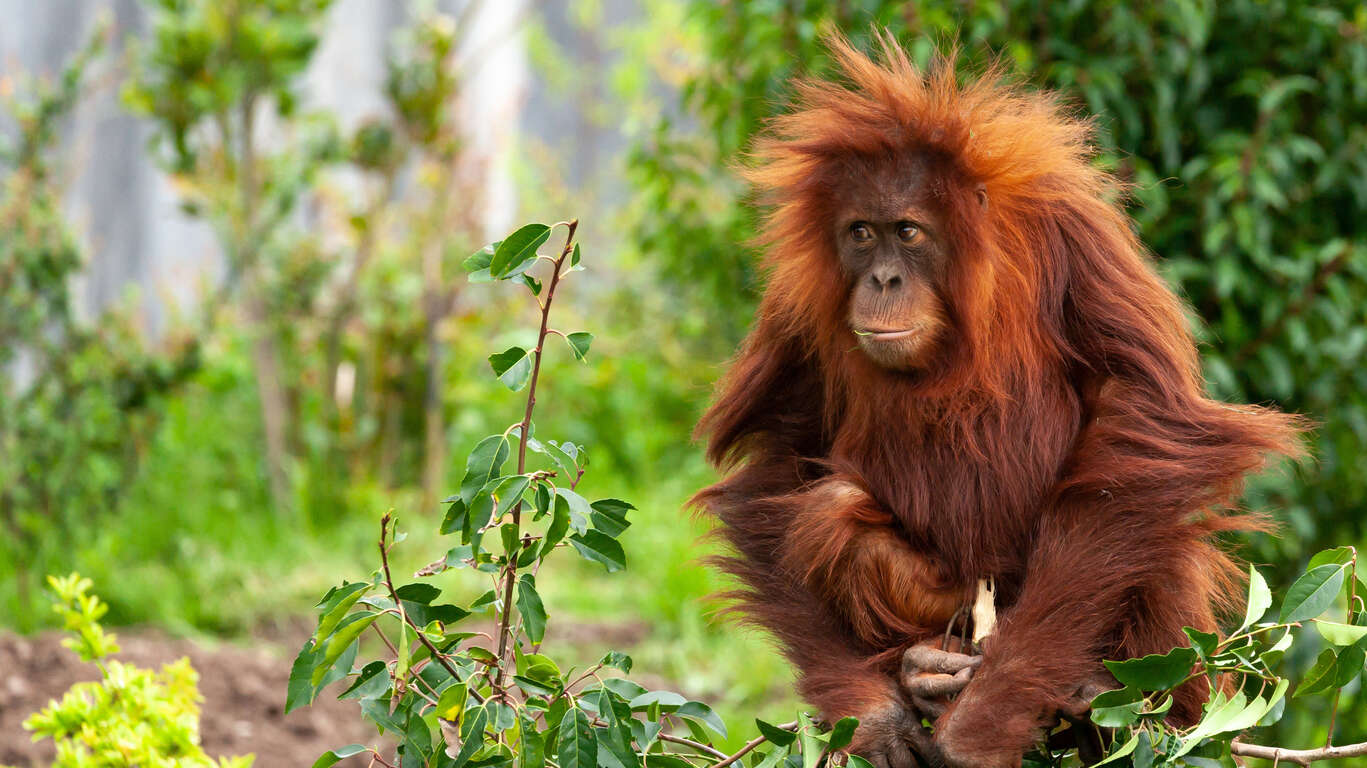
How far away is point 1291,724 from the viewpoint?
4727 mm

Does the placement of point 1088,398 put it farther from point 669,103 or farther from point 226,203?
point 669,103

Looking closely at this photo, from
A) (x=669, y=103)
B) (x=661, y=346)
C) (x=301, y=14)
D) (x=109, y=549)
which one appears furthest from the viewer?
(x=669, y=103)

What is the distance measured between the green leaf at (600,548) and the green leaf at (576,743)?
27 centimetres

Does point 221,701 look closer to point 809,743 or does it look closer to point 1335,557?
point 809,743

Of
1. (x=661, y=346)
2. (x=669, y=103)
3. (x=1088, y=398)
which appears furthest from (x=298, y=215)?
(x=1088, y=398)

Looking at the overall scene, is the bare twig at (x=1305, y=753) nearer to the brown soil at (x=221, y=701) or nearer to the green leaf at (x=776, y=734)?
the green leaf at (x=776, y=734)

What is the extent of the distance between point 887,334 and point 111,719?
1.74 meters

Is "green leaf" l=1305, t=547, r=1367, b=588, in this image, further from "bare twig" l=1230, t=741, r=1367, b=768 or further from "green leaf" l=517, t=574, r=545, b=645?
"green leaf" l=517, t=574, r=545, b=645

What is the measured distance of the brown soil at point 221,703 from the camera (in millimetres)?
4559

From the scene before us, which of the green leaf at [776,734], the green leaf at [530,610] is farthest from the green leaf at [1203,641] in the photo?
the green leaf at [530,610]

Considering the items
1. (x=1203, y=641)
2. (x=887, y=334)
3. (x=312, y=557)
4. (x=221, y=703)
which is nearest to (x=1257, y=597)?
(x=1203, y=641)

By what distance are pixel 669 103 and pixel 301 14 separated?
676 cm

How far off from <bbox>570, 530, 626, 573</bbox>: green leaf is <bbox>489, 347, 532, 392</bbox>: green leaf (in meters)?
0.29

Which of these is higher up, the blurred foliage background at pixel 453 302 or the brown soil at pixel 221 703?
the blurred foliage background at pixel 453 302
